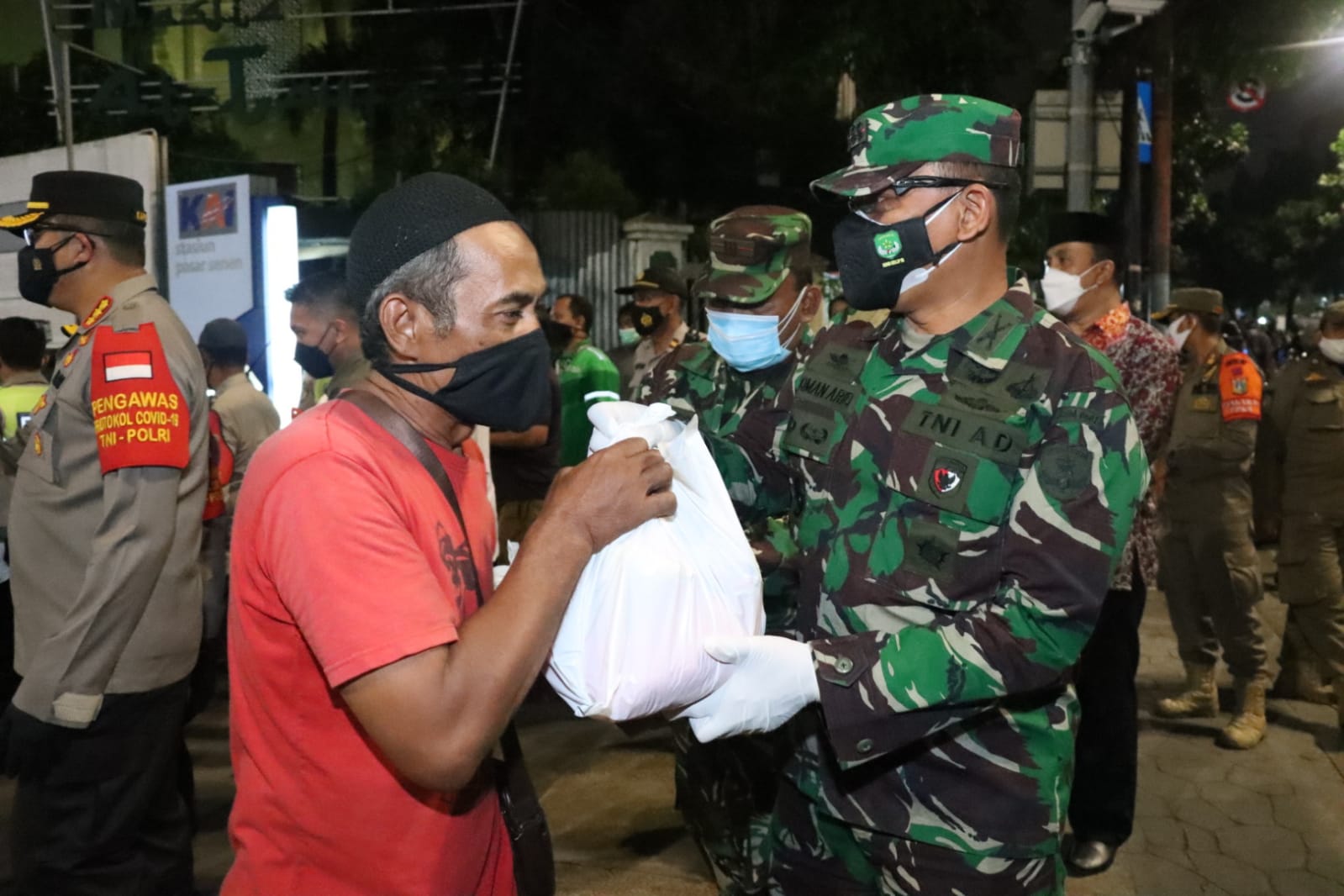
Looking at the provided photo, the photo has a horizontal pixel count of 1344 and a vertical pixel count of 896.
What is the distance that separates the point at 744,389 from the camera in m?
3.77

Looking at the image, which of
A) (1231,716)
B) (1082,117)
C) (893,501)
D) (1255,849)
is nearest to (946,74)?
(1082,117)

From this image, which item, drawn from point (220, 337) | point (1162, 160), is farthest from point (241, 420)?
point (1162, 160)

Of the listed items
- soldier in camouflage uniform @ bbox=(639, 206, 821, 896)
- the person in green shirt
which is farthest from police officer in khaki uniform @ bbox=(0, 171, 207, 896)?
the person in green shirt

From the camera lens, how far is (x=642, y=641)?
169cm

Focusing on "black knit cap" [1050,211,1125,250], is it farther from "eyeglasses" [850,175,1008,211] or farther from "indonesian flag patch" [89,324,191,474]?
"indonesian flag patch" [89,324,191,474]

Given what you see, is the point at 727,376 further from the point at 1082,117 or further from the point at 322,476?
the point at 1082,117

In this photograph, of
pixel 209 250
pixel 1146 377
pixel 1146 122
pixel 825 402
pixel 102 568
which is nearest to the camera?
pixel 825 402

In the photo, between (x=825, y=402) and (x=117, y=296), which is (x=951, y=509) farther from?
(x=117, y=296)

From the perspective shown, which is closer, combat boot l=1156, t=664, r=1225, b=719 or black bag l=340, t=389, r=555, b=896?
black bag l=340, t=389, r=555, b=896

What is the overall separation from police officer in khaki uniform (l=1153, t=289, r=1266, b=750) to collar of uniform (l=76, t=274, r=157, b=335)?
4.68 m

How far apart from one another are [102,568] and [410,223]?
5.07ft

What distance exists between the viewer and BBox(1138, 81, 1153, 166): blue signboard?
11.7m

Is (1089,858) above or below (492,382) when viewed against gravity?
below

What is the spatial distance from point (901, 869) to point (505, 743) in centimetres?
77
